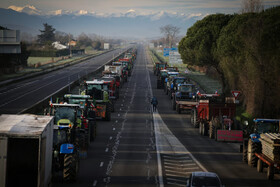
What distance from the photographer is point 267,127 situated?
26.7 metres

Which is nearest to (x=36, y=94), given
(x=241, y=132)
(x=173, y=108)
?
(x=173, y=108)

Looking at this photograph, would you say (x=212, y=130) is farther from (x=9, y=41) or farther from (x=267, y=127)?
(x=9, y=41)

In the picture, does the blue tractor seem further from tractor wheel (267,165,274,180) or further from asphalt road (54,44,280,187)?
tractor wheel (267,165,274,180)

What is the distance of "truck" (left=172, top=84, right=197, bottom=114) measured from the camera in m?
47.4

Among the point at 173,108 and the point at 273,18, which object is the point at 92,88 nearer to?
the point at 173,108

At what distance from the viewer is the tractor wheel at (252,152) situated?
25141 mm

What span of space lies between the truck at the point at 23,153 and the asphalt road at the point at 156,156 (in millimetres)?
4877

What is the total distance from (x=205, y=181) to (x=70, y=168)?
570 cm

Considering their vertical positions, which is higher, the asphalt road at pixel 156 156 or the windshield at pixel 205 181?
the windshield at pixel 205 181

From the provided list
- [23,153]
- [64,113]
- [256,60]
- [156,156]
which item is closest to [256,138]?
[156,156]

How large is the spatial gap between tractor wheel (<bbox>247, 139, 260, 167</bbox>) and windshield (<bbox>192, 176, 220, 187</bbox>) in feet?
27.0

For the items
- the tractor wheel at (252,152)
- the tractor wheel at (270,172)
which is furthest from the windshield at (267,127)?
the tractor wheel at (270,172)

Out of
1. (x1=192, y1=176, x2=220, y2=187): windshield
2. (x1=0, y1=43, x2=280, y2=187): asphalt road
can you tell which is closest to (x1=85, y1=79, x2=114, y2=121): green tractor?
(x1=0, y1=43, x2=280, y2=187): asphalt road

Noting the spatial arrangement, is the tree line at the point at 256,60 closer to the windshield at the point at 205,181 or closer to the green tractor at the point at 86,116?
the green tractor at the point at 86,116
